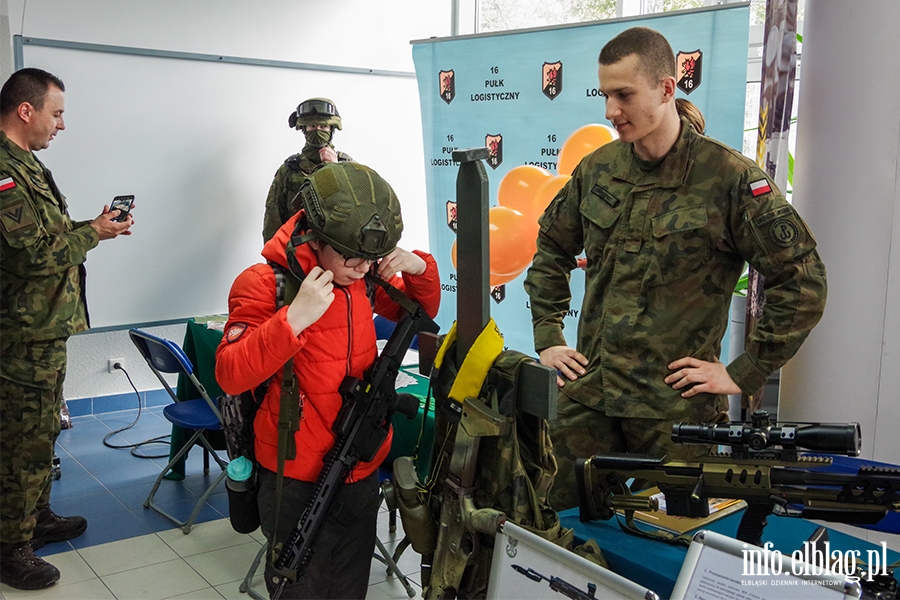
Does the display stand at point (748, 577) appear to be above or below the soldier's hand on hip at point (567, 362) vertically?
below

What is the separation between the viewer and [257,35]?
214 inches

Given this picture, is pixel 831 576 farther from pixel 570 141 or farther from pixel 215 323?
pixel 215 323

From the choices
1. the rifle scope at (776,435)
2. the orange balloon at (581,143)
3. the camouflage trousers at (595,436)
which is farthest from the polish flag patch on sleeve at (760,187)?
the orange balloon at (581,143)

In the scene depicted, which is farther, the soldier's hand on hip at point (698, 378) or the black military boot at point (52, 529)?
the black military boot at point (52, 529)

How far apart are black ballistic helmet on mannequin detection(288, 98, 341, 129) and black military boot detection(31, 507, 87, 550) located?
2574 mm

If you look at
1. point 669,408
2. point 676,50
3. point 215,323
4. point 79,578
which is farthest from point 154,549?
point 676,50

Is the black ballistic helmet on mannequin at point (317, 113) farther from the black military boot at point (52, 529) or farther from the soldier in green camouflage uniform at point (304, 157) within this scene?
the black military boot at point (52, 529)

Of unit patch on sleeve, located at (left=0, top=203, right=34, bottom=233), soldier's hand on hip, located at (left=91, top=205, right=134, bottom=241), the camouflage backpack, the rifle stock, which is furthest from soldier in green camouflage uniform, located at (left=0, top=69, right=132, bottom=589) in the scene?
the rifle stock

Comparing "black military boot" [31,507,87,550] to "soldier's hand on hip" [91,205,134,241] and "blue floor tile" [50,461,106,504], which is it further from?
"soldier's hand on hip" [91,205,134,241]

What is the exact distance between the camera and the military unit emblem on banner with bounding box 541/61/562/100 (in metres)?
3.59

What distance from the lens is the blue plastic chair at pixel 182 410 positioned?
3607 mm

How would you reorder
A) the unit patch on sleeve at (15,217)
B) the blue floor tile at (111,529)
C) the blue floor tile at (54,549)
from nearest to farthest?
the unit patch on sleeve at (15,217), the blue floor tile at (54,549), the blue floor tile at (111,529)

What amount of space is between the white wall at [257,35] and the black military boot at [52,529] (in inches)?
74.6

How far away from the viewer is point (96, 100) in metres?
4.58
